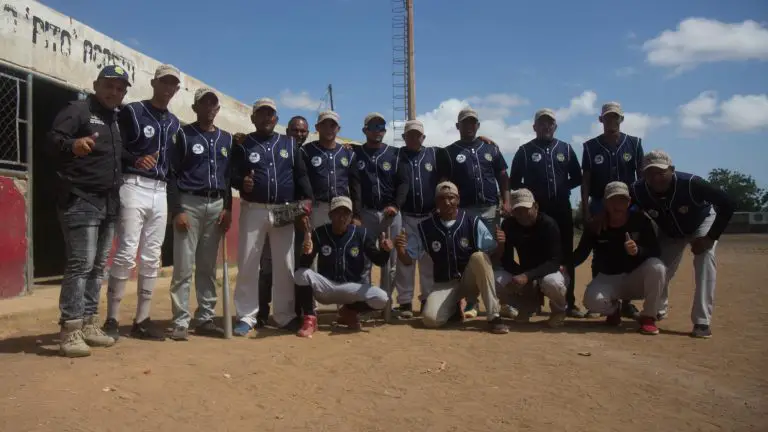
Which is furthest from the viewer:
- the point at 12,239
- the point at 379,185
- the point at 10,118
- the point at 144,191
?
the point at 10,118

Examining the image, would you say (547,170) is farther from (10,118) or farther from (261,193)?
(10,118)

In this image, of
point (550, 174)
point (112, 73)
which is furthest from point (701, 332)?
point (112, 73)

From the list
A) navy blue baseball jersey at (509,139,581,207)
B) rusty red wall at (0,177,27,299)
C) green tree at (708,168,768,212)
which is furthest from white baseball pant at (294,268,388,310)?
green tree at (708,168,768,212)

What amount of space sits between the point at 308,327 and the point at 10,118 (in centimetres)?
529

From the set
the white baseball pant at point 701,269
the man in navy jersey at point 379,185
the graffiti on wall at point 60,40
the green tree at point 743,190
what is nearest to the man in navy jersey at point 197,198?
the man in navy jersey at point 379,185

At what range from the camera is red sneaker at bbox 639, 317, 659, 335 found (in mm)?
5604

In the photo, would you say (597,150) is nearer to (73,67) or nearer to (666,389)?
(666,389)

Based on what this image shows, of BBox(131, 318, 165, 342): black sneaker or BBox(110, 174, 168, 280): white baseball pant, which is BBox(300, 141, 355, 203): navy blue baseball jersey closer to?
BBox(110, 174, 168, 280): white baseball pant

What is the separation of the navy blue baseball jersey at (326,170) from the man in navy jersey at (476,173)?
1.21 meters

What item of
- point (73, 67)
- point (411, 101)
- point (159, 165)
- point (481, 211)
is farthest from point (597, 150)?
point (411, 101)

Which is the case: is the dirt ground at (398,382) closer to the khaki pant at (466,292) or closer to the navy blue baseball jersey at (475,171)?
the khaki pant at (466,292)

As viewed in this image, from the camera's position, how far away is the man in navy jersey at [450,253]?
5.85 m

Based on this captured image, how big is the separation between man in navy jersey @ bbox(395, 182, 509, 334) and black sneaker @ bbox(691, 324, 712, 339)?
5.61 feet

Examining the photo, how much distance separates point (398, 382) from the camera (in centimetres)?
403
